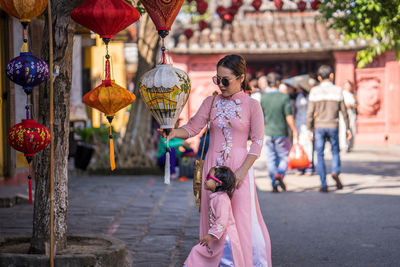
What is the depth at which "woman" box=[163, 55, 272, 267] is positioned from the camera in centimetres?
471

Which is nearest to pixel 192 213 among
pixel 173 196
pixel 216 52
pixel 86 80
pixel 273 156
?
pixel 173 196

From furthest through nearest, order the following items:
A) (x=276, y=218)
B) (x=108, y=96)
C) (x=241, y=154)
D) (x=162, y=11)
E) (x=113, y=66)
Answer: (x=113, y=66), (x=276, y=218), (x=108, y=96), (x=162, y=11), (x=241, y=154)

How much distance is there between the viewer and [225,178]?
459cm

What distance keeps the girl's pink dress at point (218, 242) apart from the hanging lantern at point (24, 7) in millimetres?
1835

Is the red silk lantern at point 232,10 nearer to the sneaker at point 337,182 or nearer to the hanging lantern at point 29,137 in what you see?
the sneaker at point 337,182

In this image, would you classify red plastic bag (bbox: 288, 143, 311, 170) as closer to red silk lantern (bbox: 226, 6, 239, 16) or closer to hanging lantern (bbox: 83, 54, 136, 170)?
red silk lantern (bbox: 226, 6, 239, 16)

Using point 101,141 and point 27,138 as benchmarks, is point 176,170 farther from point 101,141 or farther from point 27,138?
point 27,138

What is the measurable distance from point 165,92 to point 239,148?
70 centimetres

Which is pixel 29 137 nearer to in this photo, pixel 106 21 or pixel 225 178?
pixel 106 21

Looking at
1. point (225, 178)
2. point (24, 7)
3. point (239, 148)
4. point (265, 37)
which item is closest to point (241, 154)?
point (239, 148)

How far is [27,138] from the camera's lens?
4.62 metres

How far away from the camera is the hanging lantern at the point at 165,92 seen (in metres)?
4.66

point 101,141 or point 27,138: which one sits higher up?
point 27,138

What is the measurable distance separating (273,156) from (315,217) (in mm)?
2515
